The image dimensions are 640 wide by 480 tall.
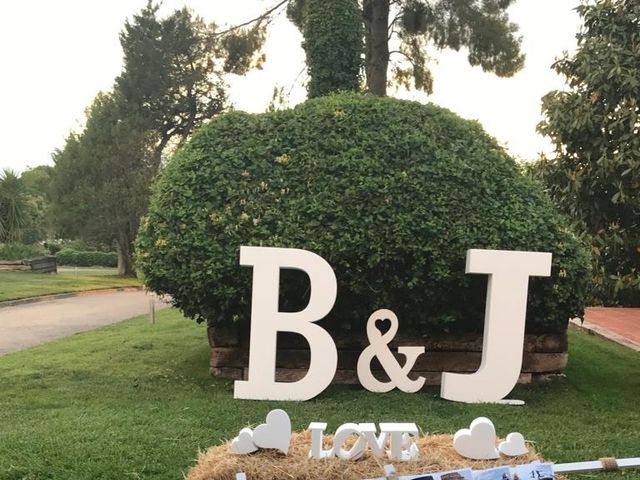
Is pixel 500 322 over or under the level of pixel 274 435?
over

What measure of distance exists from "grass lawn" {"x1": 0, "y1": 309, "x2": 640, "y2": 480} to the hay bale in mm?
921

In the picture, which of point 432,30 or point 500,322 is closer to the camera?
point 500,322

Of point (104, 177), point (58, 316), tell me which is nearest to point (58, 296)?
point (58, 316)

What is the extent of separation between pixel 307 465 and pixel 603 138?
275 inches

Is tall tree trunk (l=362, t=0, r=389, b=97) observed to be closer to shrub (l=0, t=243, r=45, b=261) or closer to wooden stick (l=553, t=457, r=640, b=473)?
wooden stick (l=553, t=457, r=640, b=473)

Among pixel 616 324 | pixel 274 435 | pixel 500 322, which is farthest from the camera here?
pixel 616 324

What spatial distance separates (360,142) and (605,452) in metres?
2.97

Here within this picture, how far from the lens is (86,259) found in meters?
40.4

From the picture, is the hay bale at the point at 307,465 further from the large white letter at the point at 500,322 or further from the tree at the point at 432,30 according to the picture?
the tree at the point at 432,30

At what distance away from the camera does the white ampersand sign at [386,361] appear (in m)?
4.99

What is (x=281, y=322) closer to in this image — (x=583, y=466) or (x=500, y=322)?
(x=500, y=322)

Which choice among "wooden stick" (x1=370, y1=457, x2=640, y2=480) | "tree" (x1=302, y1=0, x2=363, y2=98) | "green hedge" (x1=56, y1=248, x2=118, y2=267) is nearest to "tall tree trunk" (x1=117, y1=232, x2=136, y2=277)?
"green hedge" (x1=56, y1=248, x2=118, y2=267)

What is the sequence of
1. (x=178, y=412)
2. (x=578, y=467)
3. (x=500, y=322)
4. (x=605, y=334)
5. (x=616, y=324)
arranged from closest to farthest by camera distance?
1. (x=578, y=467)
2. (x=178, y=412)
3. (x=500, y=322)
4. (x=605, y=334)
5. (x=616, y=324)

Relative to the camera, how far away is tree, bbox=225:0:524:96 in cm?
1360
